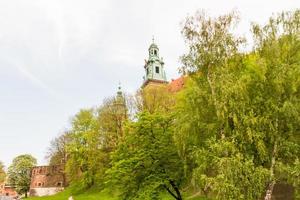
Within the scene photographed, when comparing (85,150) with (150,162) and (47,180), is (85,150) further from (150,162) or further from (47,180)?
(150,162)

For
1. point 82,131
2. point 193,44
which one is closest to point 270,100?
point 193,44

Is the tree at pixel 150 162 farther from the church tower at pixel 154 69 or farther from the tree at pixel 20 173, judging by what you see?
the tree at pixel 20 173

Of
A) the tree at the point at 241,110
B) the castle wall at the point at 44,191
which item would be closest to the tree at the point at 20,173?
the castle wall at the point at 44,191

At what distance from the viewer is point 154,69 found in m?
75.2

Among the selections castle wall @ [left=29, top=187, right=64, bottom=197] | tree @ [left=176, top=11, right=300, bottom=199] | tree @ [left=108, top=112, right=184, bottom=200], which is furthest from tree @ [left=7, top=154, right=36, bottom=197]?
tree @ [left=176, top=11, right=300, bottom=199]

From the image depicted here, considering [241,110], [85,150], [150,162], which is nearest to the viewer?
[241,110]

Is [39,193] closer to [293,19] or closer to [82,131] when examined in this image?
[82,131]

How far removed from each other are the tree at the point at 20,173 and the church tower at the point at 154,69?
109 feet

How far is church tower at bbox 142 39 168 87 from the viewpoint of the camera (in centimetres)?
7369

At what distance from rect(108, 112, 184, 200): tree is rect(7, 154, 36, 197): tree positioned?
208 ft

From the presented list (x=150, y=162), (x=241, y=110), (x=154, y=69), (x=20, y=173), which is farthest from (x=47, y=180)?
(x=241, y=110)

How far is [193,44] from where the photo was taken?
23141 millimetres

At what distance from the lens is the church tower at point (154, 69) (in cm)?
7369

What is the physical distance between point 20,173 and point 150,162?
2710 inches
